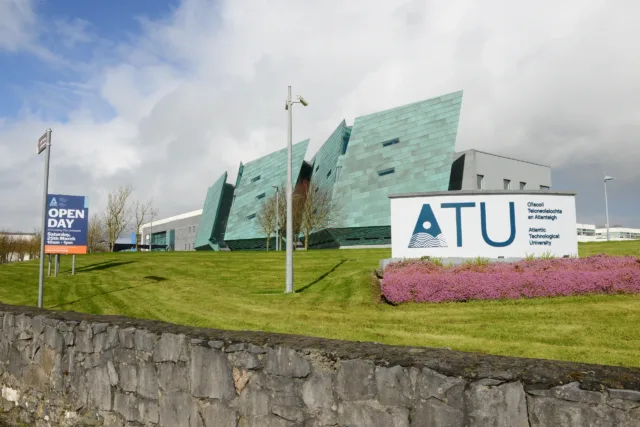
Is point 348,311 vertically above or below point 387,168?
below

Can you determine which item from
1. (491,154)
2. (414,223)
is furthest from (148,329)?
(491,154)

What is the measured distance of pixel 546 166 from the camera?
71562mm

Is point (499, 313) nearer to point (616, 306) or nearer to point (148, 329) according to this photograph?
point (616, 306)

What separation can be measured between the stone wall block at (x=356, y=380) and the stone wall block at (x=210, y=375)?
105cm

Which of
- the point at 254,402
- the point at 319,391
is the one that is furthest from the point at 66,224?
the point at 319,391

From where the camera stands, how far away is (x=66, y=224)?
22.5 metres

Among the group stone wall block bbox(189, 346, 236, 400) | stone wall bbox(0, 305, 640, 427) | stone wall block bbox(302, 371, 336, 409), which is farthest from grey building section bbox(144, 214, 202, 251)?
stone wall block bbox(302, 371, 336, 409)

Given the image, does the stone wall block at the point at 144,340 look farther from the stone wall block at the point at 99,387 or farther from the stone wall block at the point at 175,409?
the stone wall block at the point at 99,387

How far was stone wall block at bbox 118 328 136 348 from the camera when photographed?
186 inches

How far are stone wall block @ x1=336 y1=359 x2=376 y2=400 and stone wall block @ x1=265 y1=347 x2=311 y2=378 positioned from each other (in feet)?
0.94

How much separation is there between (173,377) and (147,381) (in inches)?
14.8

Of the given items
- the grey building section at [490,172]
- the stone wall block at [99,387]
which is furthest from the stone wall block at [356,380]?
the grey building section at [490,172]

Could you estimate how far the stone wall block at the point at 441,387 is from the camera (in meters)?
2.84

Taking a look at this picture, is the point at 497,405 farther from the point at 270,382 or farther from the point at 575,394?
the point at 270,382
